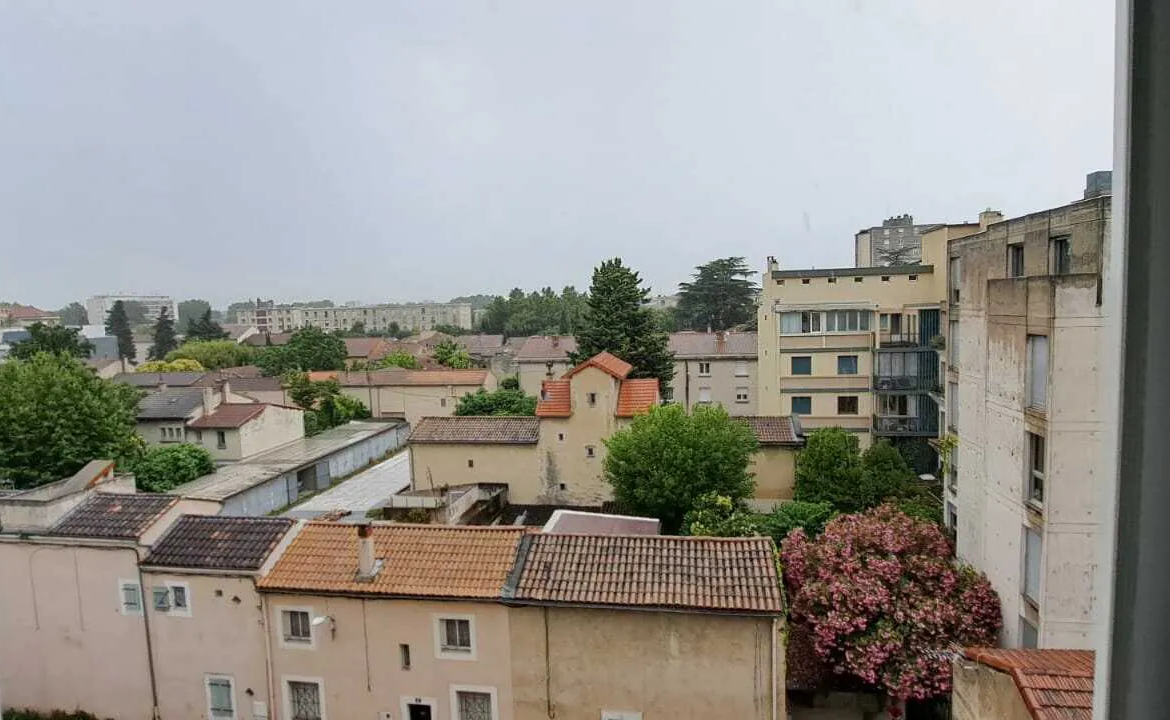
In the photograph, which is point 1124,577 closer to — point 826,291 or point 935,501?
point 935,501

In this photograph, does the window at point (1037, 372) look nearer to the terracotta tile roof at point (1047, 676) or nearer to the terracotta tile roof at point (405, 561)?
the terracotta tile roof at point (1047, 676)

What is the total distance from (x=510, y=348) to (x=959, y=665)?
141 ft

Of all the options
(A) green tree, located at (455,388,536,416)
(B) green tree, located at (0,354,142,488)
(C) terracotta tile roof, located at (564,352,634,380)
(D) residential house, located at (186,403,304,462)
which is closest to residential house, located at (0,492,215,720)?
(C) terracotta tile roof, located at (564,352,634,380)

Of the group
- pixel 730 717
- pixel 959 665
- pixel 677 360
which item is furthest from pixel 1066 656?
pixel 677 360

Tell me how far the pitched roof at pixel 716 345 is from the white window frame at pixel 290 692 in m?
19.1

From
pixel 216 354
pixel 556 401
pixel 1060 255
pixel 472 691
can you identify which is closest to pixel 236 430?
pixel 556 401

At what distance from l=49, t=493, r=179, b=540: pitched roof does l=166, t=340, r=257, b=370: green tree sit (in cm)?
3929

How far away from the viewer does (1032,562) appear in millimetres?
8398

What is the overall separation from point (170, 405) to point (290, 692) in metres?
17.1

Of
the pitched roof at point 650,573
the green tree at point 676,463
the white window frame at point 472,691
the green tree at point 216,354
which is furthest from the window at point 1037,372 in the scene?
the green tree at point 216,354

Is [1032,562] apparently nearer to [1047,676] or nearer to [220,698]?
[1047,676]

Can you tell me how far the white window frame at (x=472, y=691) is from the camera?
868 centimetres

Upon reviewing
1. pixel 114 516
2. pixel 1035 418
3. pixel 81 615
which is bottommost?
pixel 81 615

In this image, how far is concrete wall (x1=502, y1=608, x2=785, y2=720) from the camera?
26.7 ft
